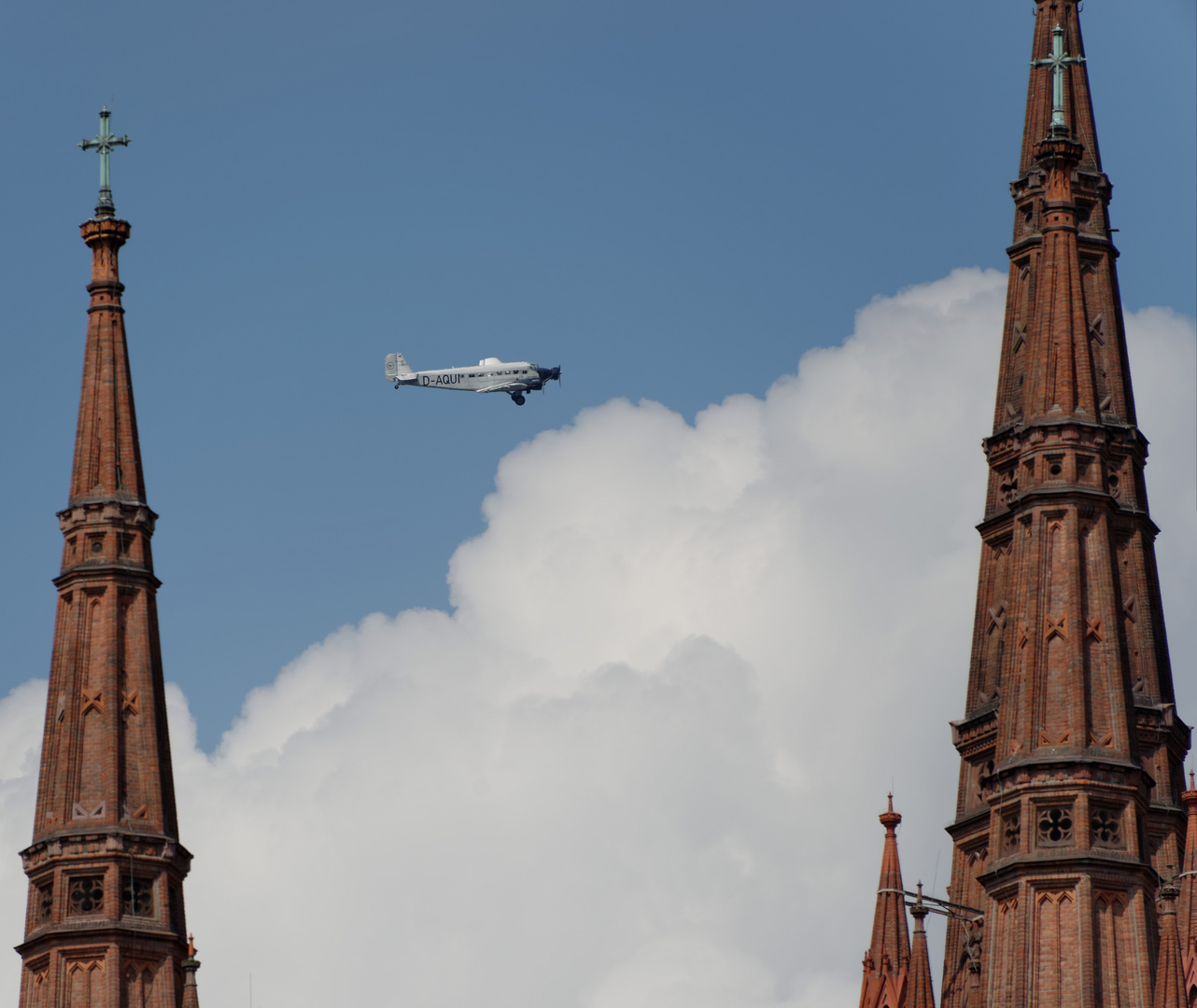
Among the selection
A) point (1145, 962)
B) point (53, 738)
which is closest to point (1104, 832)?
point (1145, 962)

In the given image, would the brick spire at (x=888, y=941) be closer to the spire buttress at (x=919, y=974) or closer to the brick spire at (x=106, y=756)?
the spire buttress at (x=919, y=974)

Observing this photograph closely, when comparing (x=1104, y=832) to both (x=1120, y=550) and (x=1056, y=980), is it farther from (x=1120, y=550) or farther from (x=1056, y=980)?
(x=1120, y=550)

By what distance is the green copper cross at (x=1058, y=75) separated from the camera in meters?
144

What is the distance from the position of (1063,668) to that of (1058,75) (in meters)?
28.6

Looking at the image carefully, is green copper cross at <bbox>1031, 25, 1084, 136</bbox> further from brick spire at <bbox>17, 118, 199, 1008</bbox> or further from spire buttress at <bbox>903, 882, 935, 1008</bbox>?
brick spire at <bbox>17, 118, 199, 1008</bbox>

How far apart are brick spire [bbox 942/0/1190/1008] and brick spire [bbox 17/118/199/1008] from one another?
3013cm

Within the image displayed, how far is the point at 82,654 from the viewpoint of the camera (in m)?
139

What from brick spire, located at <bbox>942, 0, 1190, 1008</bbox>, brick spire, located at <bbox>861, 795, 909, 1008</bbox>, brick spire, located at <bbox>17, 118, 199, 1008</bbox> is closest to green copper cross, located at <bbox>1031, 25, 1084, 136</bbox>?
brick spire, located at <bbox>942, 0, 1190, 1008</bbox>

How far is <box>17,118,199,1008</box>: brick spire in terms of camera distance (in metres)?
135

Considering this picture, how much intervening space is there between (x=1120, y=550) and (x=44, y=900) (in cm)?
4431

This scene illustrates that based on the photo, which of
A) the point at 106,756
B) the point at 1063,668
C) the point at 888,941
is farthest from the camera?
the point at 888,941

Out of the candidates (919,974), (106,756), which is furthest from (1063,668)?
(106,756)

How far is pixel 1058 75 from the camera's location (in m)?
147

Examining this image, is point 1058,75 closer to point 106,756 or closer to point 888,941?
point 888,941
